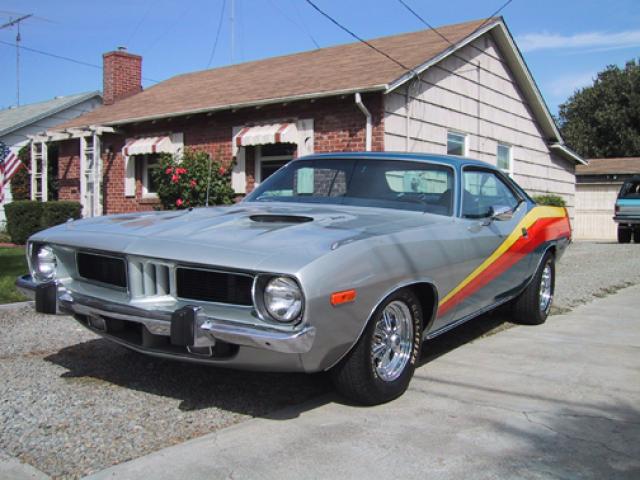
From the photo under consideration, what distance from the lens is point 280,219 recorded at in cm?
417

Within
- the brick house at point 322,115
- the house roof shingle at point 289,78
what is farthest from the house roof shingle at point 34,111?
the house roof shingle at point 289,78

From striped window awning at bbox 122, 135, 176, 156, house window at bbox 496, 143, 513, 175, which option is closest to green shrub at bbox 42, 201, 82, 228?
striped window awning at bbox 122, 135, 176, 156

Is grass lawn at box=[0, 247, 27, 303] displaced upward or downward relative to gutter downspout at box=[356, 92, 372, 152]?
downward

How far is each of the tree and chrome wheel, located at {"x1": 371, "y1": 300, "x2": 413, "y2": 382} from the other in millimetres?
40513

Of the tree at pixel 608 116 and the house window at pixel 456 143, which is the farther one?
the tree at pixel 608 116

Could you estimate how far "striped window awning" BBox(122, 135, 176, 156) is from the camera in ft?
47.3

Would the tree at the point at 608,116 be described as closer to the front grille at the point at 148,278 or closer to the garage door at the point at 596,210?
the garage door at the point at 596,210

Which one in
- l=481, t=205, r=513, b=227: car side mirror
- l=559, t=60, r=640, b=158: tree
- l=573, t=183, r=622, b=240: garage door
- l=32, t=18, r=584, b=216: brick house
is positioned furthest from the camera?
l=559, t=60, r=640, b=158: tree

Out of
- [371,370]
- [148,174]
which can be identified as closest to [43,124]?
[148,174]

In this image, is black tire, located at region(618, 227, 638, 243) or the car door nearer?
the car door

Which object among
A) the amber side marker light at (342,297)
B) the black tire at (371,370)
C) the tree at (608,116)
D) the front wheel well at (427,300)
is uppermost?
the tree at (608,116)

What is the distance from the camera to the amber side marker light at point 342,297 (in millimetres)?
3262

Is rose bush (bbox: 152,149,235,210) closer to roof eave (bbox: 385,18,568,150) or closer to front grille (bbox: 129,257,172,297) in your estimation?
roof eave (bbox: 385,18,568,150)

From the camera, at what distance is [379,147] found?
11.4 meters
